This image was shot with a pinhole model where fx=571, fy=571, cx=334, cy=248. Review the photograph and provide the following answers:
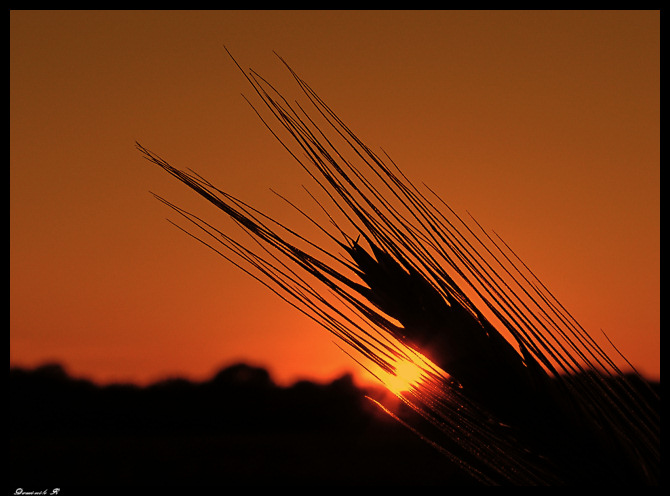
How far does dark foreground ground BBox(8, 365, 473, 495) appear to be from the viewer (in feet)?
14.4

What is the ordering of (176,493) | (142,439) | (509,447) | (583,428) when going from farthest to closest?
(142,439), (176,493), (509,447), (583,428)

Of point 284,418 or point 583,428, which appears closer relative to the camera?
point 583,428

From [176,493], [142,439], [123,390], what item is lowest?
[176,493]

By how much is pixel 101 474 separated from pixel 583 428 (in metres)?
4.40

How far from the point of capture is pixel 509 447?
93 centimetres

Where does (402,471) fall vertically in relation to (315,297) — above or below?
below

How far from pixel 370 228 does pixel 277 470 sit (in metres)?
4.22

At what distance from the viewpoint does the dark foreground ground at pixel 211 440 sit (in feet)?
14.4

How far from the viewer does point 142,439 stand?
4.64 meters

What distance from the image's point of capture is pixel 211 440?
15.5 feet

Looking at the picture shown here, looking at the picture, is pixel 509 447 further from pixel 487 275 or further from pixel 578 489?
pixel 487 275

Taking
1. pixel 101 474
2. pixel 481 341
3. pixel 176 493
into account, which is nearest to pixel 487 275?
pixel 481 341

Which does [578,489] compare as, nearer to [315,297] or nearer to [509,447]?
[509,447]

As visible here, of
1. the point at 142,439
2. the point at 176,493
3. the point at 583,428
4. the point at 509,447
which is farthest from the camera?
the point at 142,439
